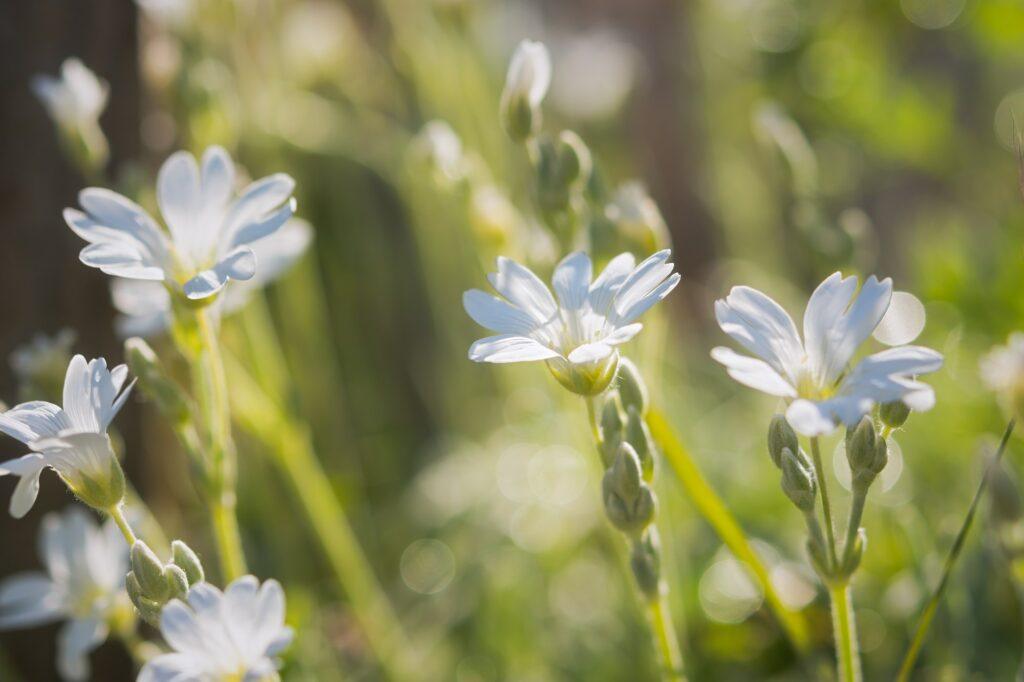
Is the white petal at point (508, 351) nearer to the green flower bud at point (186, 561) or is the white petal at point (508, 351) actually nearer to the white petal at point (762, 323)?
the white petal at point (762, 323)

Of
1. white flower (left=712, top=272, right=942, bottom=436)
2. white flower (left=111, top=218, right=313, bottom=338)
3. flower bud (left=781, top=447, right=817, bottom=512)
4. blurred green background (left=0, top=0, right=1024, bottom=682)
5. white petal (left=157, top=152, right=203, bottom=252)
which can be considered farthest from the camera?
blurred green background (left=0, top=0, right=1024, bottom=682)

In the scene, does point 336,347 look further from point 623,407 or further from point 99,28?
point 623,407

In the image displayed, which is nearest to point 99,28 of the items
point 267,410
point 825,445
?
point 267,410

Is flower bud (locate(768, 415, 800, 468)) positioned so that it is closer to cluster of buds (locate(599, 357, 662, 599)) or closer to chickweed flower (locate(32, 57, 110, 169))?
cluster of buds (locate(599, 357, 662, 599))

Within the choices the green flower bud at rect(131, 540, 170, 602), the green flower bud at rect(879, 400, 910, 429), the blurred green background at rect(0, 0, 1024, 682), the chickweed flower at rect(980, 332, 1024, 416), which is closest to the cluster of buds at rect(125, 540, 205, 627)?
the green flower bud at rect(131, 540, 170, 602)

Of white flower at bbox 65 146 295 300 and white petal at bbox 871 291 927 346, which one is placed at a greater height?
white flower at bbox 65 146 295 300

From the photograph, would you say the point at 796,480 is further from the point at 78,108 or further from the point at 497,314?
the point at 78,108
